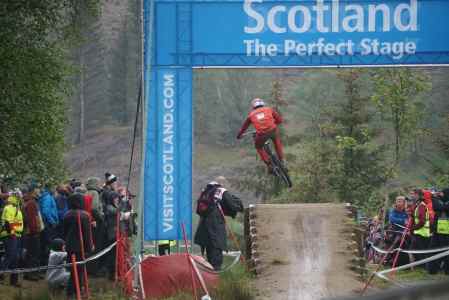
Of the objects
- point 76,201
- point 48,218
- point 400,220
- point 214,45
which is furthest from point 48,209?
point 400,220

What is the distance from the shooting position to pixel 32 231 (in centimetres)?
1374

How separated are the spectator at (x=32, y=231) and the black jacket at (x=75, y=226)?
1.41 m

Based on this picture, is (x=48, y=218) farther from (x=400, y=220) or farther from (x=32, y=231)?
(x=400, y=220)

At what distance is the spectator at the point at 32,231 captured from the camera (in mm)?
13594

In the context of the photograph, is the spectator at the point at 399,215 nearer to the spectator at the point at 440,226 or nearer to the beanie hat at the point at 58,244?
the spectator at the point at 440,226

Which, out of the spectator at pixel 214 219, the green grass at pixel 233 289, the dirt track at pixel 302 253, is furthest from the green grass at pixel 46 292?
the dirt track at pixel 302 253

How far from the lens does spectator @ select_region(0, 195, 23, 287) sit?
41.9 feet

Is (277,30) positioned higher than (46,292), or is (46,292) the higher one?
(277,30)

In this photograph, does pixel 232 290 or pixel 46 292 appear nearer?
pixel 232 290

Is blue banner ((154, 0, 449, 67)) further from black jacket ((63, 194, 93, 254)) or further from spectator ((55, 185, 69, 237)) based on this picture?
black jacket ((63, 194, 93, 254))

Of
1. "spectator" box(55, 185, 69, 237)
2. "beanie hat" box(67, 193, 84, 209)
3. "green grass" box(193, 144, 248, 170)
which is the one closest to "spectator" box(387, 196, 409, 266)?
"spectator" box(55, 185, 69, 237)

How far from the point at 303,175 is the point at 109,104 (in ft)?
127

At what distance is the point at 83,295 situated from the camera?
12.0 meters

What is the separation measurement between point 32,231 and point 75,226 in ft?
5.88
